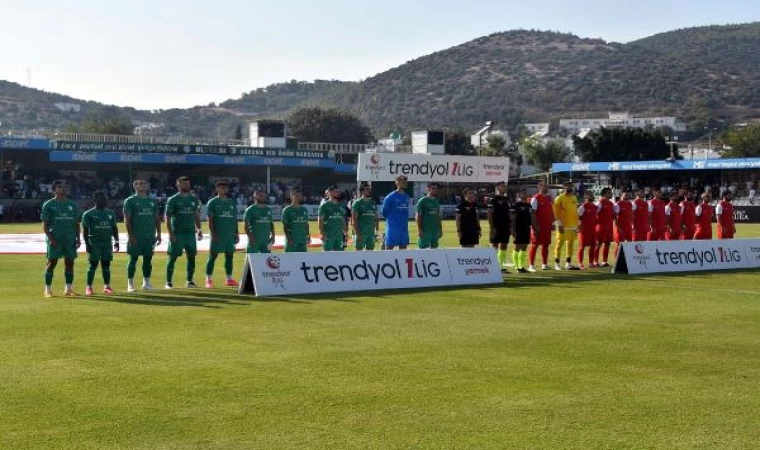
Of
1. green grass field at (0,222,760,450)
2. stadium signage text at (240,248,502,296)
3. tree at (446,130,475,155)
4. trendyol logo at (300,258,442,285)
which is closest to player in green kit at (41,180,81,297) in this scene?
green grass field at (0,222,760,450)

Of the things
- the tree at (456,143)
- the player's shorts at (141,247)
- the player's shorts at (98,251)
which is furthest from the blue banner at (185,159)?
the tree at (456,143)

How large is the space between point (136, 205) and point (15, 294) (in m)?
2.59

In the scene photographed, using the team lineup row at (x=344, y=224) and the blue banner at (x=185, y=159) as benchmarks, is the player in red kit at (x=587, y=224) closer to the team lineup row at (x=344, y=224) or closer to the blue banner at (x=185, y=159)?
the team lineup row at (x=344, y=224)

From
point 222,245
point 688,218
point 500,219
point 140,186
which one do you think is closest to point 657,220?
point 688,218

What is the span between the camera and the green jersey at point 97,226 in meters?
16.9

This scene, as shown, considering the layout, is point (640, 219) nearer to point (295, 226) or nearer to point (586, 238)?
point (586, 238)

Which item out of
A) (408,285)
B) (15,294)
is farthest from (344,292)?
(15,294)

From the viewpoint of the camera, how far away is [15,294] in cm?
1684

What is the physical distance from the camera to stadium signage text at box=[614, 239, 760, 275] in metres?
21.9

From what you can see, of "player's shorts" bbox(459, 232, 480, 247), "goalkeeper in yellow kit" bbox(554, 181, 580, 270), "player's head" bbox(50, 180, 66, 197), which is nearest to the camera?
"player's head" bbox(50, 180, 66, 197)

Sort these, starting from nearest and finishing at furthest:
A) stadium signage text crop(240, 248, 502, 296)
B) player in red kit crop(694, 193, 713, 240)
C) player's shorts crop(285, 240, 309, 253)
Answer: stadium signage text crop(240, 248, 502, 296) → player's shorts crop(285, 240, 309, 253) → player in red kit crop(694, 193, 713, 240)

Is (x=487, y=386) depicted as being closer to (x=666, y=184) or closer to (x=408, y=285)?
(x=408, y=285)

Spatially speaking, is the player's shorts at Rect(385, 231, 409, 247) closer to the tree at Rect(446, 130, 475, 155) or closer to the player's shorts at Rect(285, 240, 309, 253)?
the player's shorts at Rect(285, 240, 309, 253)

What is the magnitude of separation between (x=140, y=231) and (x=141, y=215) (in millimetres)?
291
